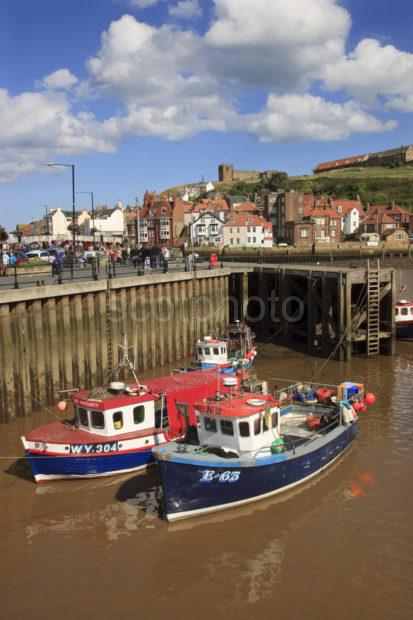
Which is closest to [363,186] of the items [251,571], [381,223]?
[381,223]

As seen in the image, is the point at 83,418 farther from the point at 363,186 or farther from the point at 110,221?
the point at 363,186

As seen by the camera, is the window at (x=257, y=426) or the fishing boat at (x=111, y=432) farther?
the fishing boat at (x=111, y=432)

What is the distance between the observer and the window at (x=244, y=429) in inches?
547

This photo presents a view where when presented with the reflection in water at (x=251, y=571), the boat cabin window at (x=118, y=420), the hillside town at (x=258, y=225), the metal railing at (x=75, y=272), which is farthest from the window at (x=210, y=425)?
the hillside town at (x=258, y=225)

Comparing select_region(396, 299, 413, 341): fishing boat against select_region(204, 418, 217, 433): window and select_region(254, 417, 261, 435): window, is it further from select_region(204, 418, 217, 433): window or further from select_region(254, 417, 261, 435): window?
select_region(204, 418, 217, 433): window

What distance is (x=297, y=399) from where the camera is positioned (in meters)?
19.4

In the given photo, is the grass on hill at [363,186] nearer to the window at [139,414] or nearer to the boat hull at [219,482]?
the window at [139,414]

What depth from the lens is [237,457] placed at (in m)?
13.6

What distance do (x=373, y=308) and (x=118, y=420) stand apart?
18085 mm

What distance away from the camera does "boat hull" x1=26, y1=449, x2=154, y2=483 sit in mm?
14680

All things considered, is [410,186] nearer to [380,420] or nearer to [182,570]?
[380,420]

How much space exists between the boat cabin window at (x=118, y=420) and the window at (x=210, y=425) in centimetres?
252

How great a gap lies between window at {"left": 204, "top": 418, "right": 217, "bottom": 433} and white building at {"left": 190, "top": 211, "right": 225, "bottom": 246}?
274 ft

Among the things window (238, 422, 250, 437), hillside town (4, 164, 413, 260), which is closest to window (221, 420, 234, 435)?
window (238, 422, 250, 437)
